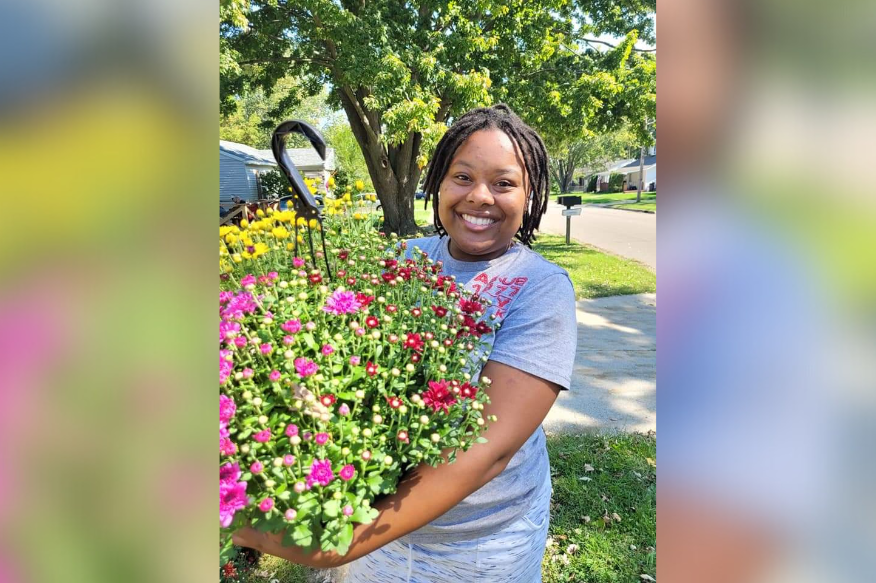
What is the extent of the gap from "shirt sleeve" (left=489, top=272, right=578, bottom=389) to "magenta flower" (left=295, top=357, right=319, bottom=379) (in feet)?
1.48

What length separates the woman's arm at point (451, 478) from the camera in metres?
0.85

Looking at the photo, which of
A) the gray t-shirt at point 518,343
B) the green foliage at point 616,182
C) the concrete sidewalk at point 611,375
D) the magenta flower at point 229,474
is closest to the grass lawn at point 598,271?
the concrete sidewalk at point 611,375

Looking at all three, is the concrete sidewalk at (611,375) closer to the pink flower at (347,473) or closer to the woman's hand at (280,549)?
the woman's hand at (280,549)

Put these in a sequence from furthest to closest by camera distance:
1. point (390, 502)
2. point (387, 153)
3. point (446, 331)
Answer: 1. point (387, 153)
2. point (446, 331)
3. point (390, 502)

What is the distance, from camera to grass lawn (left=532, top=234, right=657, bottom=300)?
8.76 meters

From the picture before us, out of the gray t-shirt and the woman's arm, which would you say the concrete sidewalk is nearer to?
the gray t-shirt

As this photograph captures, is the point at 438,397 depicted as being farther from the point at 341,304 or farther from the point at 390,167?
the point at 390,167

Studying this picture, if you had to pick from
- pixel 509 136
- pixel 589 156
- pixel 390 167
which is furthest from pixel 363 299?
pixel 589 156
